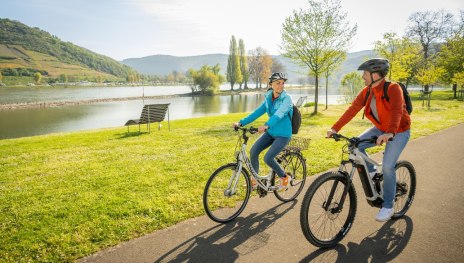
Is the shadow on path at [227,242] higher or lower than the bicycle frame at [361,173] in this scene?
lower

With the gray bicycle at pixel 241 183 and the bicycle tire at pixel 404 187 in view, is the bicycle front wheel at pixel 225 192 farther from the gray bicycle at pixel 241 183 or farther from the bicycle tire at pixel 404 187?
the bicycle tire at pixel 404 187

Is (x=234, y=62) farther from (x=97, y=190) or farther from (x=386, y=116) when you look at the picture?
(x=386, y=116)

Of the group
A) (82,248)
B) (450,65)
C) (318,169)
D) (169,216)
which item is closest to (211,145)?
(318,169)

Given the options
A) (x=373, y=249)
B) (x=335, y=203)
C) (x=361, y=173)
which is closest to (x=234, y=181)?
(x=335, y=203)

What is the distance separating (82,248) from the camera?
3.91 m

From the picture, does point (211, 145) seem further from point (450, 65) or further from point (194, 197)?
point (450, 65)

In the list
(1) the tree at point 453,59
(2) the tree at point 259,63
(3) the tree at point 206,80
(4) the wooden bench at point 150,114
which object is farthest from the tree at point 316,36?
(2) the tree at point 259,63

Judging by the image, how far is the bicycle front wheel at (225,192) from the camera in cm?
452

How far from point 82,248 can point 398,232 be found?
482cm

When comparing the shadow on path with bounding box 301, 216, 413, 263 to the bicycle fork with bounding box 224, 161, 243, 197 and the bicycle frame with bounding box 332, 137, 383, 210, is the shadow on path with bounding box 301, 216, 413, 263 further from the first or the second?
the bicycle fork with bounding box 224, 161, 243, 197

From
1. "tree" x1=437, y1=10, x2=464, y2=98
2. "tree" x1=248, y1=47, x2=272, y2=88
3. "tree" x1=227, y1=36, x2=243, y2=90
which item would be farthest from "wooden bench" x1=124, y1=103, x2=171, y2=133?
"tree" x1=248, y1=47, x2=272, y2=88

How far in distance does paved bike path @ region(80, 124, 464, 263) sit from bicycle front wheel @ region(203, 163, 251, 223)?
17cm

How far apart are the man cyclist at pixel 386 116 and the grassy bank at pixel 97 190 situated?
3.08m

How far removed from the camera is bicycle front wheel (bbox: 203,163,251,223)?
14.8 ft
